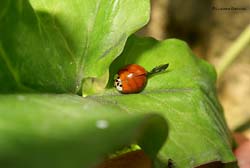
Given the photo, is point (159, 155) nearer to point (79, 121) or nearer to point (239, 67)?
point (79, 121)

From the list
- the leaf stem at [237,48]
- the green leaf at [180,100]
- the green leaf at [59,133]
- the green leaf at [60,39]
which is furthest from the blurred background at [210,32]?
the green leaf at [59,133]

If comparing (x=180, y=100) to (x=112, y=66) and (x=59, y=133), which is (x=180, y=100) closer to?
(x=112, y=66)

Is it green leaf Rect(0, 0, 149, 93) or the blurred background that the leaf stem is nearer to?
green leaf Rect(0, 0, 149, 93)

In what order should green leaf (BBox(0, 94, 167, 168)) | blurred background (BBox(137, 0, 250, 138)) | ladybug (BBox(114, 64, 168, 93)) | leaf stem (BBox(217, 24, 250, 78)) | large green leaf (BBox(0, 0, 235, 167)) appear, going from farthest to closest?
1. blurred background (BBox(137, 0, 250, 138))
2. leaf stem (BBox(217, 24, 250, 78))
3. ladybug (BBox(114, 64, 168, 93))
4. large green leaf (BBox(0, 0, 235, 167))
5. green leaf (BBox(0, 94, 167, 168))

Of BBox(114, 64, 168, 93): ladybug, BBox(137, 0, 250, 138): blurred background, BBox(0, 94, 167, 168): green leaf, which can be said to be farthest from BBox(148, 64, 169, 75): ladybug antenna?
BBox(137, 0, 250, 138): blurred background

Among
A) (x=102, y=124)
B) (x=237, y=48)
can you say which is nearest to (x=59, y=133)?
(x=102, y=124)

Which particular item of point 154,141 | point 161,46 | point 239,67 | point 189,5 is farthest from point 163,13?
point 154,141

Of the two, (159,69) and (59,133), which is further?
(159,69)
